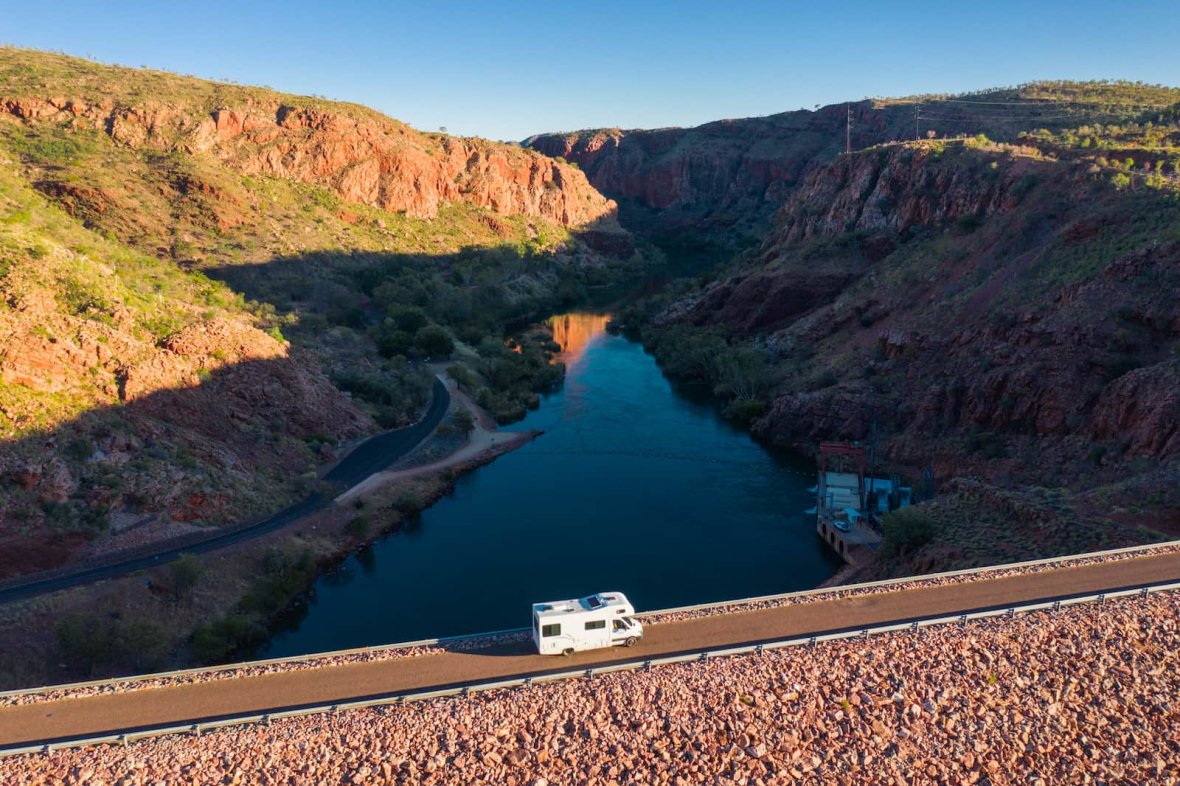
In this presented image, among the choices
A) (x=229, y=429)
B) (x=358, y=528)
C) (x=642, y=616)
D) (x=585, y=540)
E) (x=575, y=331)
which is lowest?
(x=585, y=540)

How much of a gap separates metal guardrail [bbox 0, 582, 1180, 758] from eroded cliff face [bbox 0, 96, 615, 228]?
84805mm

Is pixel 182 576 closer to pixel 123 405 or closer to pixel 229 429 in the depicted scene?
pixel 123 405

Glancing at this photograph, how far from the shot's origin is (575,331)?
94750 millimetres

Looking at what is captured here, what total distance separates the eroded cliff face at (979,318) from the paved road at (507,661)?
47.6ft

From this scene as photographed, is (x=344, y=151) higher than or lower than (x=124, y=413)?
higher

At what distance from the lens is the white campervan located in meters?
18.3

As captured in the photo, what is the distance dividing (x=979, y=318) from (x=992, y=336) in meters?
2.83

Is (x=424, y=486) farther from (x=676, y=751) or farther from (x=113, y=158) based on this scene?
(x=113, y=158)

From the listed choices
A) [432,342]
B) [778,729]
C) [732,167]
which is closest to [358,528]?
[778,729]

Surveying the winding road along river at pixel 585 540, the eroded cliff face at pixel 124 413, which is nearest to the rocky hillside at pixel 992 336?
the winding road along river at pixel 585 540

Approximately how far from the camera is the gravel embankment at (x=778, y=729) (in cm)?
1512

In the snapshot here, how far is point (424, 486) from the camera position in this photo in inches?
1706

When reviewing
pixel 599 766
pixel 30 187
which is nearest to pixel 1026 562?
pixel 599 766

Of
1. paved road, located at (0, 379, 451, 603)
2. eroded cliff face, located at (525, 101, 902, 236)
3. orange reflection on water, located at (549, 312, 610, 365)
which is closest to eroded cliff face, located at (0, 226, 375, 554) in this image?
paved road, located at (0, 379, 451, 603)
